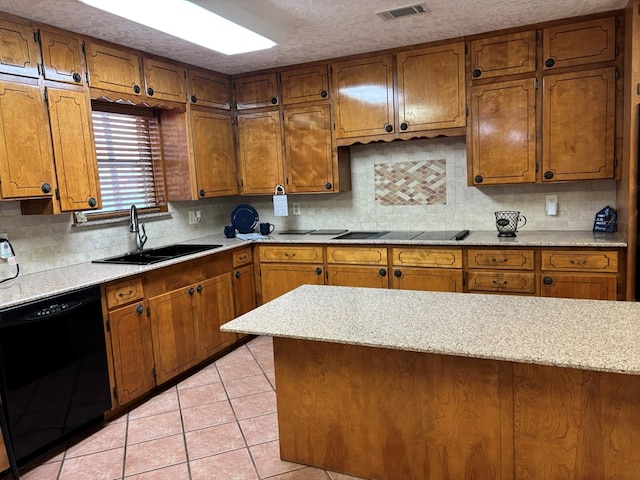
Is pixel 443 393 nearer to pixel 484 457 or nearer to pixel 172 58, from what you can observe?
pixel 484 457

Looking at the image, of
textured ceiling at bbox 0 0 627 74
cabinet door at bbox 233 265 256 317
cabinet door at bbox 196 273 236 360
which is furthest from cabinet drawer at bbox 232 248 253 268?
textured ceiling at bbox 0 0 627 74

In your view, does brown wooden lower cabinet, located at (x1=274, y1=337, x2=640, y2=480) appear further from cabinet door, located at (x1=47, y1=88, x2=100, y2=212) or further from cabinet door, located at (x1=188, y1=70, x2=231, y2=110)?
cabinet door, located at (x1=188, y1=70, x2=231, y2=110)

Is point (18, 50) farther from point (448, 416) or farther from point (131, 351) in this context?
point (448, 416)

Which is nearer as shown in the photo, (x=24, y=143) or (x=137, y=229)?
(x=24, y=143)

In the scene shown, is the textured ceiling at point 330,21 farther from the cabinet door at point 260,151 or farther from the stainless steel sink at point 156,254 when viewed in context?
the stainless steel sink at point 156,254

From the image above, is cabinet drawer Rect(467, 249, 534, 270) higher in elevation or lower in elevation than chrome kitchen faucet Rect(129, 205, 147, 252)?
lower

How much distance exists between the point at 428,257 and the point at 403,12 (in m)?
1.67

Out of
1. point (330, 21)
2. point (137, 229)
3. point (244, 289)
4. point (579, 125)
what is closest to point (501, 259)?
point (579, 125)

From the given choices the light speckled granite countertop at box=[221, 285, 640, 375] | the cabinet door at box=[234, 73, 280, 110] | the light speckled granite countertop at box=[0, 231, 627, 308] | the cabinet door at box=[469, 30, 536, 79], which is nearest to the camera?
the light speckled granite countertop at box=[221, 285, 640, 375]

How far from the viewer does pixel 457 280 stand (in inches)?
136

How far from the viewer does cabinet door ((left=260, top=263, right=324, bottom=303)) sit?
3.97 metres

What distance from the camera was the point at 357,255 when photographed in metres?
3.79

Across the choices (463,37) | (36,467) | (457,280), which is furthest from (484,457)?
(463,37)

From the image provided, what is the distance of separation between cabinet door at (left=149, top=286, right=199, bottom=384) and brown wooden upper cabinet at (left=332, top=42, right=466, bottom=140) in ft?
6.11
